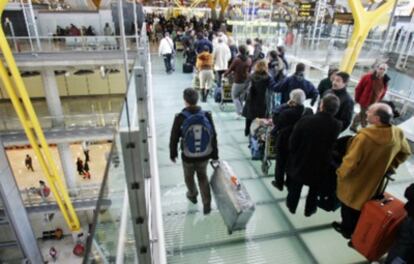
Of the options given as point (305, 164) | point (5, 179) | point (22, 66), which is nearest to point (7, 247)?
point (5, 179)

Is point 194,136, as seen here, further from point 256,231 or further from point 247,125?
point 247,125

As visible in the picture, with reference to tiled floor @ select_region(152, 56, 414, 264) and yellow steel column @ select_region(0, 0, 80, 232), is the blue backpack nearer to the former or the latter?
tiled floor @ select_region(152, 56, 414, 264)

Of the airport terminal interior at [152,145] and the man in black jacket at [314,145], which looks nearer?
the airport terminal interior at [152,145]

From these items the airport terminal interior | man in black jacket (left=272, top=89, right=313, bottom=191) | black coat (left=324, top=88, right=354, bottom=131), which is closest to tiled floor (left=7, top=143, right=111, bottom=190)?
the airport terminal interior

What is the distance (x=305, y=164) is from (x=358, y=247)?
1006 mm

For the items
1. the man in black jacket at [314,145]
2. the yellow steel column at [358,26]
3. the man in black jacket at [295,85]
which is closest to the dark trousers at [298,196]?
the man in black jacket at [314,145]

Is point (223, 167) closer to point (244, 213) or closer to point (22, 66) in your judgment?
Result: point (244, 213)

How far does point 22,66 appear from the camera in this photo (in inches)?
523

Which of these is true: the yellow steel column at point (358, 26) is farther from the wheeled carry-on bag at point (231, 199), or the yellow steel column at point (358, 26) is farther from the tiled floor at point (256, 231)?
the wheeled carry-on bag at point (231, 199)

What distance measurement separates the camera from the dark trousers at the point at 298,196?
361cm

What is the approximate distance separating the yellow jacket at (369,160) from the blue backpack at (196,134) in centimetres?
154

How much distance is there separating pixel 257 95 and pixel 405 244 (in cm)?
329

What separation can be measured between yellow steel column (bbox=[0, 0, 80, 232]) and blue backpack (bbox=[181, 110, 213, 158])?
7.99 m

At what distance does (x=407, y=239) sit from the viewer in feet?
8.50
